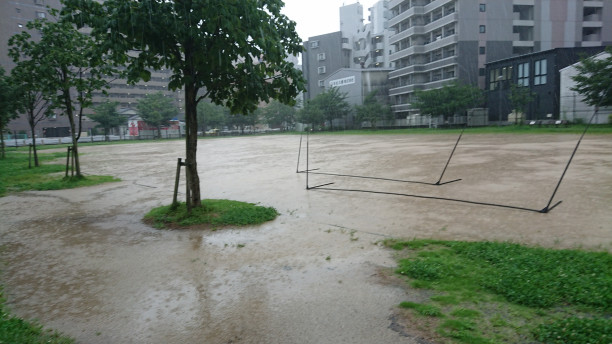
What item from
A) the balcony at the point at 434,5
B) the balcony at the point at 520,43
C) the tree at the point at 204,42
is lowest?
the tree at the point at 204,42

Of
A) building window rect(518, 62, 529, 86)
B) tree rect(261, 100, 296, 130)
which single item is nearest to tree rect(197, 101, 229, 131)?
tree rect(261, 100, 296, 130)

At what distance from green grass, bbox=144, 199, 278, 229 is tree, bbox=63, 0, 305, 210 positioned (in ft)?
1.05

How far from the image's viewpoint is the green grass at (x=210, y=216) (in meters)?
7.79

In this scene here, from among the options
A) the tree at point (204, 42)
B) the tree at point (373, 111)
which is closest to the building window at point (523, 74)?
the tree at point (373, 111)

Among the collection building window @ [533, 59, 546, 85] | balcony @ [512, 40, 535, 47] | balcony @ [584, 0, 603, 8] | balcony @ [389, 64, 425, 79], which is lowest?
building window @ [533, 59, 546, 85]

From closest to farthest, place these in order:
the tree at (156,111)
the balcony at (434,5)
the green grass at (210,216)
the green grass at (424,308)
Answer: the green grass at (424,308)
the green grass at (210,216)
the balcony at (434,5)
the tree at (156,111)

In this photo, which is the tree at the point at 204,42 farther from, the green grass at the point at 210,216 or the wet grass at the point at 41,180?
the wet grass at the point at 41,180

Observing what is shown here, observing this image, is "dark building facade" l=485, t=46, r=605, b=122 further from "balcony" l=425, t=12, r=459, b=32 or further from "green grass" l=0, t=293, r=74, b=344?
"green grass" l=0, t=293, r=74, b=344

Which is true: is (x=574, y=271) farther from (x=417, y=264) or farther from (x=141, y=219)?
(x=141, y=219)

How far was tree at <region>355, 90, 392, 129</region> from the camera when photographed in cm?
6328

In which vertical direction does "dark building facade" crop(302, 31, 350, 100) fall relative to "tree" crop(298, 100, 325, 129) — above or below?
above

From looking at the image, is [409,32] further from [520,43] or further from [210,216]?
[210,216]

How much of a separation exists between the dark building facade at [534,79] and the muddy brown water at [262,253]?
3646 cm

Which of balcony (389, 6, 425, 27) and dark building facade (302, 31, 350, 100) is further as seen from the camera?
dark building facade (302, 31, 350, 100)
